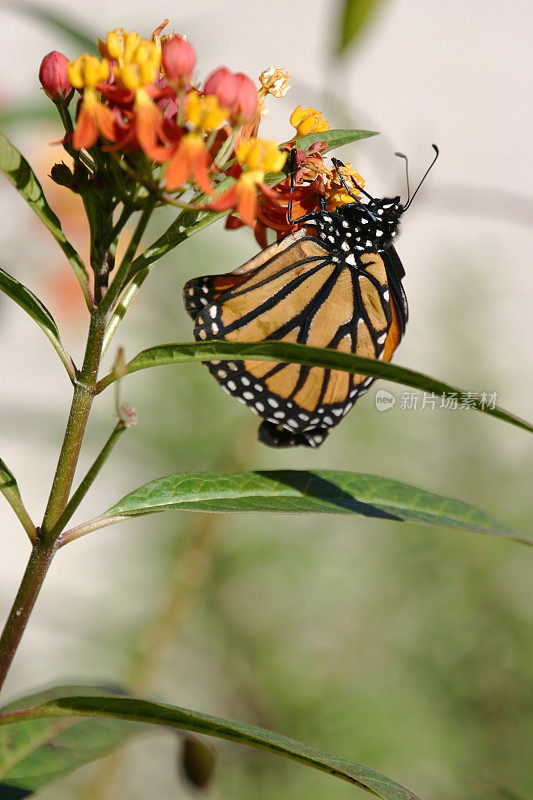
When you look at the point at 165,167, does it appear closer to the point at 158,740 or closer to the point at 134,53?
the point at 134,53

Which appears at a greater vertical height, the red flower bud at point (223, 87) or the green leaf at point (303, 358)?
the red flower bud at point (223, 87)

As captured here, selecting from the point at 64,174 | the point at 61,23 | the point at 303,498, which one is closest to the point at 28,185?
the point at 64,174

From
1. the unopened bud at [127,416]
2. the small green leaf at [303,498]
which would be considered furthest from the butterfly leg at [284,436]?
the unopened bud at [127,416]

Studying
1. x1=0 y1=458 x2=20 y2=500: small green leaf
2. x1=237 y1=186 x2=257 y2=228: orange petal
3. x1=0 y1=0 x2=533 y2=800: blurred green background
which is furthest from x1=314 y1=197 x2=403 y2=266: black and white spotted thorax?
x1=0 y1=458 x2=20 y2=500: small green leaf

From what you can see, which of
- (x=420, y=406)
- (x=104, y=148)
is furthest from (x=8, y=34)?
(x=104, y=148)

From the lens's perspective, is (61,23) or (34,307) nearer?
(34,307)

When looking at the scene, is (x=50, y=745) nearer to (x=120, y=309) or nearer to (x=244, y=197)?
(x=120, y=309)

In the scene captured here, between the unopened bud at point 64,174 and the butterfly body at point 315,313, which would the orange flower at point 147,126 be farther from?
the butterfly body at point 315,313
